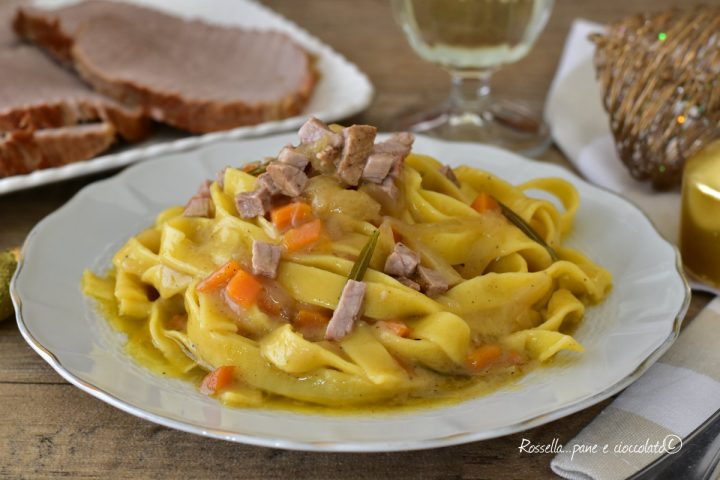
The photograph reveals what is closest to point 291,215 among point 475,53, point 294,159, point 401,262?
point 294,159

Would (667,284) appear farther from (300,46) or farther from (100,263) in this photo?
(300,46)

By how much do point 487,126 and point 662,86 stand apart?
160cm

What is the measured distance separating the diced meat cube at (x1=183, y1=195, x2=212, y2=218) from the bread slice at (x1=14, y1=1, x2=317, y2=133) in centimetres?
193

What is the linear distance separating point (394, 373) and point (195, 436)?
780 mm

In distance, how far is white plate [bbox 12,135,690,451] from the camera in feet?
9.54

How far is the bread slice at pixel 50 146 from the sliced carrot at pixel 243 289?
2288 mm

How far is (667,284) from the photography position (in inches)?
146

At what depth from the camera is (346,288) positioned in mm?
3350

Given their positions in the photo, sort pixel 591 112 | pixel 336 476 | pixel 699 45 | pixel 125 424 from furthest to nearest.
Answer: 1. pixel 591 112
2. pixel 699 45
3. pixel 125 424
4. pixel 336 476

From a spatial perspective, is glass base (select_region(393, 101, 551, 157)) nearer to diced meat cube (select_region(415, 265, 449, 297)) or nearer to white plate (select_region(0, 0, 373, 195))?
white plate (select_region(0, 0, 373, 195))

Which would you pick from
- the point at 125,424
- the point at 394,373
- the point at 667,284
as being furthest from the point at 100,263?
the point at 667,284

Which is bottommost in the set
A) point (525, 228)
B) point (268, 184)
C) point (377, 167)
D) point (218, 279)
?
point (218, 279)

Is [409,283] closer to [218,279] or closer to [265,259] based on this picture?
[265,259]

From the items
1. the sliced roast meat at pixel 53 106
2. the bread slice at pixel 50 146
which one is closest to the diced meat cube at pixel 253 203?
the bread slice at pixel 50 146
